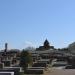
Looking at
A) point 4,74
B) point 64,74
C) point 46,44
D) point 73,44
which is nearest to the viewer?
point 4,74

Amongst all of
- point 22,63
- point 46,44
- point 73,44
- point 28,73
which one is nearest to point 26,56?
point 22,63

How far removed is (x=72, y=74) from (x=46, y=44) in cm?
7038

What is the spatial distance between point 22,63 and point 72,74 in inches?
212

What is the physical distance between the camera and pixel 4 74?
12195 mm

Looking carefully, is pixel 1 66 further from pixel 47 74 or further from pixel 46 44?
pixel 46 44

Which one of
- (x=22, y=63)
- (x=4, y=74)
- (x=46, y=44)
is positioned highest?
(x=46, y=44)

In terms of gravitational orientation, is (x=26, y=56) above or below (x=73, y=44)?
below

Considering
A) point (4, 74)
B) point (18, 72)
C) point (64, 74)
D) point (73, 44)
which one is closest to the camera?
point (4, 74)

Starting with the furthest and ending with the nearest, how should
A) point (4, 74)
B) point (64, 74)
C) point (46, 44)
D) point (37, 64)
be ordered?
1. point (46, 44)
2. point (37, 64)
3. point (64, 74)
4. point (4, 74)

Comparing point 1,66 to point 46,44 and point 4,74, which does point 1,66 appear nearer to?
point 4,74

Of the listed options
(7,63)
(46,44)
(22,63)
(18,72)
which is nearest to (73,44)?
(46,44)

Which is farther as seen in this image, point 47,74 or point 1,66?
point 1,66

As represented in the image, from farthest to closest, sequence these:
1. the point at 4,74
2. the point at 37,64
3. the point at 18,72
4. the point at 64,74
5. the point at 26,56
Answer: the point at 37,64 → the point at 26,56 → the point at 64,74 → the point at 18,72 → the point at 4,74

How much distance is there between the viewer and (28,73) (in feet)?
87.2
